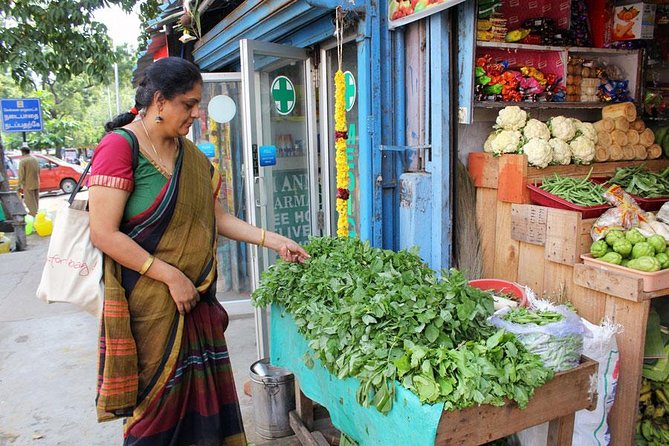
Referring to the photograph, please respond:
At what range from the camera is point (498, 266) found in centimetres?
327

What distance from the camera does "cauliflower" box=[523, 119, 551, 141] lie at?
3.10m

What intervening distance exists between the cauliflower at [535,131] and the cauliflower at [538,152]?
0.06 metres

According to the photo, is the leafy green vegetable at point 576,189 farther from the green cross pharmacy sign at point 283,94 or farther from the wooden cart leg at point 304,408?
the green cross pharmacy sign at point 283,94

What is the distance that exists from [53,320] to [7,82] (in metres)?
30.0

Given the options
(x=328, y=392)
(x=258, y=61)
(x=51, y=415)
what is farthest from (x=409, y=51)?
(x=51, y=415)

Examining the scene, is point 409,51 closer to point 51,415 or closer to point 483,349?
point 483,349

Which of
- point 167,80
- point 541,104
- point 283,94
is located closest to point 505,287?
point 541,104

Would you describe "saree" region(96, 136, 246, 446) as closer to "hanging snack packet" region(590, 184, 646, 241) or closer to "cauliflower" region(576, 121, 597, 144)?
"hanging snack packet" region(590, 184, 646, 241)

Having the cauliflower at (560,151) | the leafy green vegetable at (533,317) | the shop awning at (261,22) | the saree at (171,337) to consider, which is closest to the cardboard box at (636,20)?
the cauliflower at (560,151)

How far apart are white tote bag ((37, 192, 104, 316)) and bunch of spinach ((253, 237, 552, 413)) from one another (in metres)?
0.87

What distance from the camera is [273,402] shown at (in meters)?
3.12

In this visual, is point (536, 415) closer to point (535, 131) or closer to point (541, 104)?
point (535, 131)

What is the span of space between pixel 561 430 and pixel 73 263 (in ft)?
6.51

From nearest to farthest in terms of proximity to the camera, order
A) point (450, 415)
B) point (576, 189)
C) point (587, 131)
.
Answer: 1. point (450, 415)
2. point (576, 189)
3. point (587, 131)
